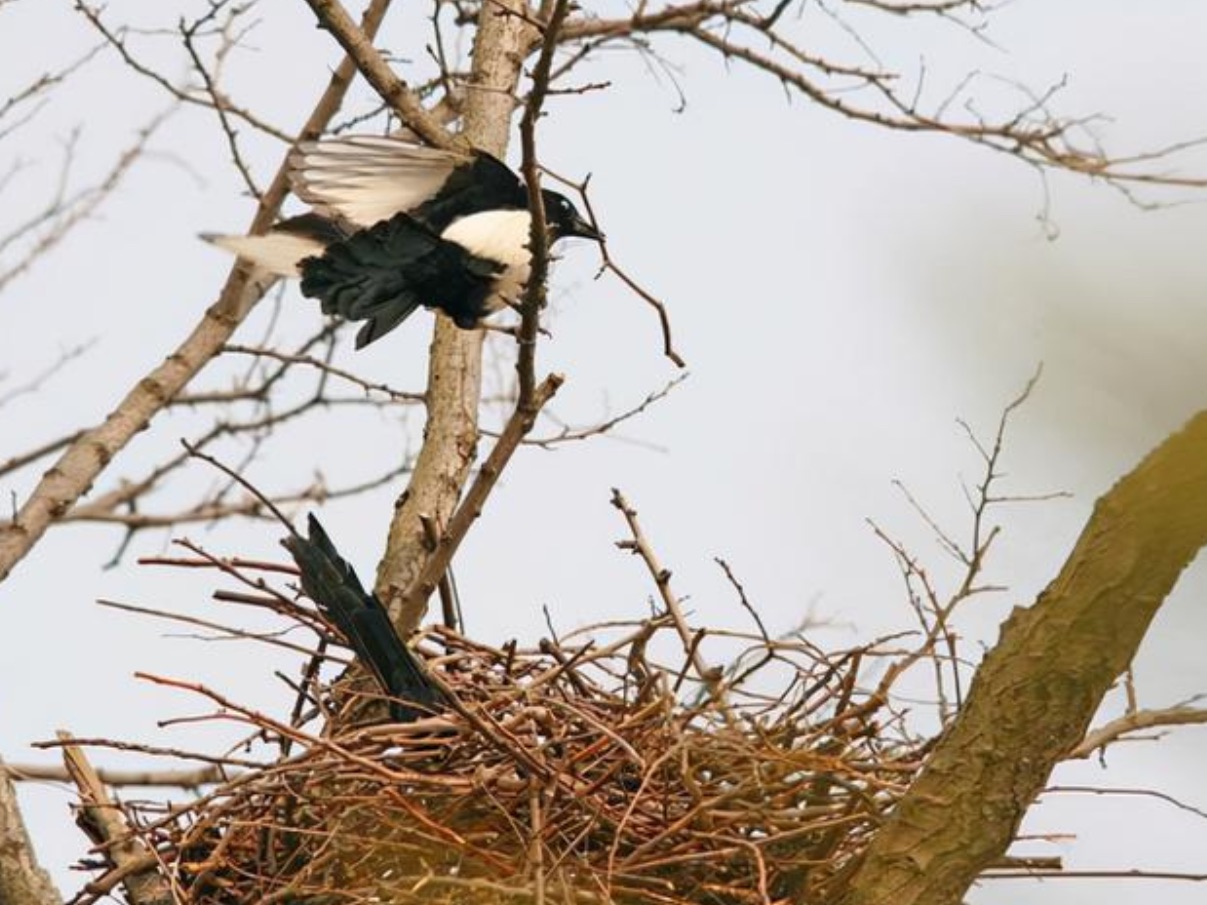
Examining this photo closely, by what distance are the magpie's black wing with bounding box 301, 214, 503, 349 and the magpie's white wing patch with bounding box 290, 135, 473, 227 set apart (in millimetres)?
111

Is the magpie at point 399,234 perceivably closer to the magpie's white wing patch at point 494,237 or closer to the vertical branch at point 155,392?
the magpie's white wing patch at point 494,237

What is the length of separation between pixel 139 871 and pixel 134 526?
13.8 ft

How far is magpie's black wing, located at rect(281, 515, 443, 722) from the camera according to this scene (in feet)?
13.5

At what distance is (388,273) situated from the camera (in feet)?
15.6

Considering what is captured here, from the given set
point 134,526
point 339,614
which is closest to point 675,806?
point 339,614

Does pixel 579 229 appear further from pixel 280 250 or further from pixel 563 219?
pixel 280 250

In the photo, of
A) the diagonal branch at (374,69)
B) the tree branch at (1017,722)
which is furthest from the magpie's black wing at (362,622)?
the diagonal branch at (374,69)

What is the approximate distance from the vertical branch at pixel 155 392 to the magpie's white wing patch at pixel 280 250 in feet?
3.20

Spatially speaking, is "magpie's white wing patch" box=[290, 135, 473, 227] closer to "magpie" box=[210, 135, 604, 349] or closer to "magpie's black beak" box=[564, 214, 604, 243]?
"magpie" box=[210, 135, 604, 349]

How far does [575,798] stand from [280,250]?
193 cm

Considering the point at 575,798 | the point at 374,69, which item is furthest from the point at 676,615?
the point at 374,69

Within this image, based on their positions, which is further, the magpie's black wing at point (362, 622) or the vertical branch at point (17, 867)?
the magpie's black wing at point (362, 622)

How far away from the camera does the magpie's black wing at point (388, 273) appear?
15.4 feet

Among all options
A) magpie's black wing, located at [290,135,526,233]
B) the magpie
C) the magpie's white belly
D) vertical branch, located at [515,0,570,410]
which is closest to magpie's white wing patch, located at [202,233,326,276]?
the magpie
